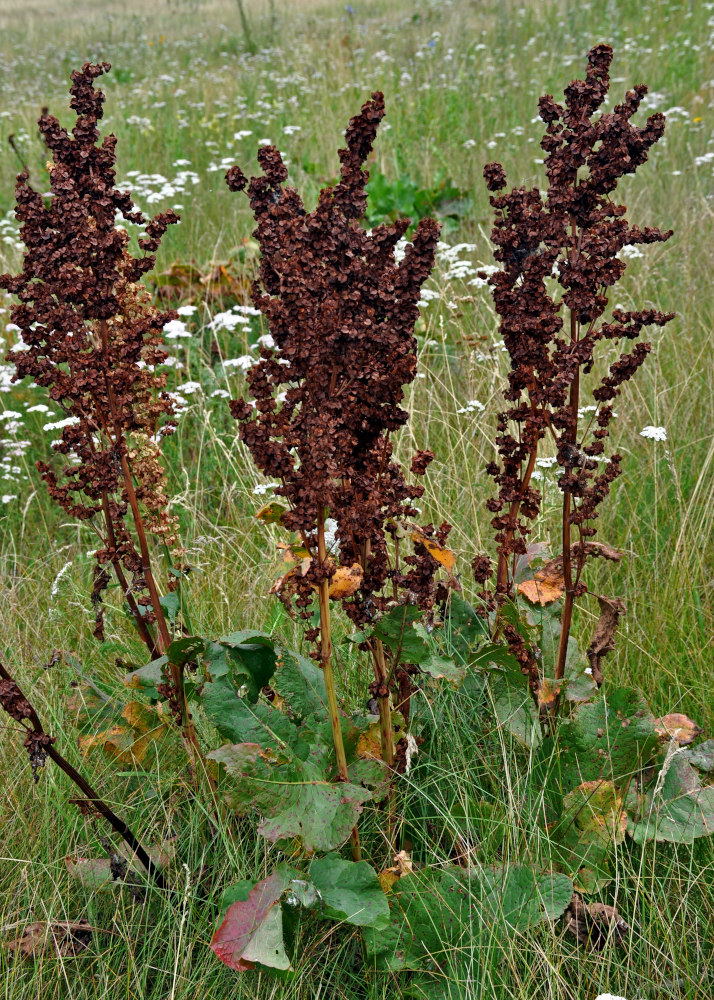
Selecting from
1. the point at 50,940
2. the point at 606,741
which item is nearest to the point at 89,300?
the point at 50,940

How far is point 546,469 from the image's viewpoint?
3652 mm

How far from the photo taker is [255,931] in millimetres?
1675

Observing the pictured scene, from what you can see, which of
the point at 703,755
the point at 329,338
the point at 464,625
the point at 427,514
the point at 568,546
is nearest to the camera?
the point at 329,338

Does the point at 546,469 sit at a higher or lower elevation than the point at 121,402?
lower

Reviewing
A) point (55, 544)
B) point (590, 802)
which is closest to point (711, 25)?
point (55, 544)

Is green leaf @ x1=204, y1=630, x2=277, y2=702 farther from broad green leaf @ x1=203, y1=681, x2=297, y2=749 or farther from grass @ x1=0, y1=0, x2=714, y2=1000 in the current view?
grass @ x1=0, y1=0, x2=714, y2=1000

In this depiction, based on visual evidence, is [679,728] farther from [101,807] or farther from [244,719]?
[101,807]

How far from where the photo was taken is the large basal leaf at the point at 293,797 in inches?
65.9

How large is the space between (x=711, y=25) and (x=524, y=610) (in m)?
9.69

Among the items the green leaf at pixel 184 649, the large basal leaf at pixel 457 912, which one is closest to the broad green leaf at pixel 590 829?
the large basal leaf at pixel 457 912

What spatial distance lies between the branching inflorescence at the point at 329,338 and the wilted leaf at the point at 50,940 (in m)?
0.86

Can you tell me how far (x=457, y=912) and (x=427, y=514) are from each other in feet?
5.84

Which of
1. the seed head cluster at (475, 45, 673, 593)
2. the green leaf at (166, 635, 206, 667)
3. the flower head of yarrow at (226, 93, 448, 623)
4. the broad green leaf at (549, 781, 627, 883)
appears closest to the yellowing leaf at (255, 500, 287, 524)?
the flower head of yarrow at (226, 93, 448, 623)

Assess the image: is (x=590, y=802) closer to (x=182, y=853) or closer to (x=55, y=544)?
(x=182, y=853)
